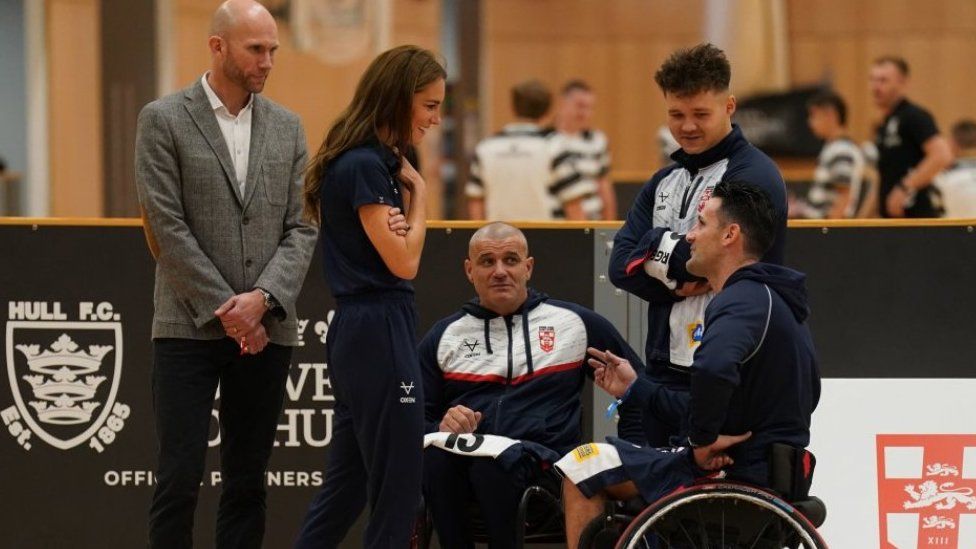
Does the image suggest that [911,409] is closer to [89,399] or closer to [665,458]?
[665,458]

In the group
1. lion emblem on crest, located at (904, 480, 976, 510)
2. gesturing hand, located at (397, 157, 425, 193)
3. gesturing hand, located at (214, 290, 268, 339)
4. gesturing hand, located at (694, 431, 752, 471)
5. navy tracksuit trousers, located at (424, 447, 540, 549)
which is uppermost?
gesturing hand, located at (397, 157, 425, 193)

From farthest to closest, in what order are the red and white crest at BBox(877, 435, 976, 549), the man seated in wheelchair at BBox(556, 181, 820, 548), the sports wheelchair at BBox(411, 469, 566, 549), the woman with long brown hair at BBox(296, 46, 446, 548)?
the red and white crest at BBox(877, 435, 976, 549) < the sports wheelchair at BBox(411, 469, 566, 549) < the woman with long brown hair at BBox(296, 46, 446, 548) < the man seated in wheelchair at BBox(556, 181, 820, 548)

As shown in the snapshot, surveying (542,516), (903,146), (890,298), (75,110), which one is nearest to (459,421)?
(542,516)

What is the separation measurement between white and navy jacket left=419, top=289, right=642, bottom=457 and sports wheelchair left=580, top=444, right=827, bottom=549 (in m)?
0.73

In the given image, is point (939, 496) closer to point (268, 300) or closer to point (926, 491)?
point (926, 491)

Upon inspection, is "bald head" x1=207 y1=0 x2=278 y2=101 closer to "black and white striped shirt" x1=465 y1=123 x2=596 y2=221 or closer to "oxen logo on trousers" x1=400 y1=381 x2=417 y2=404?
"oxen logo on trousers" x1=400 y1=381 x2=417 y2=404

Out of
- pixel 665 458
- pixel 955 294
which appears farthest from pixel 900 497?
pixel 665 458

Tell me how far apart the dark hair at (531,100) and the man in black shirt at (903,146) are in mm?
2189

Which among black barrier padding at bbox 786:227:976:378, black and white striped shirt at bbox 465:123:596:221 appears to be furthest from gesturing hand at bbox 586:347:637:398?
black and white striped shirt at bbox 465:123:596:221

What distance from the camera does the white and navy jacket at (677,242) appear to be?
4.02 m

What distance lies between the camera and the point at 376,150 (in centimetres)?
373

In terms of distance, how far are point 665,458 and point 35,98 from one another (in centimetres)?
1014

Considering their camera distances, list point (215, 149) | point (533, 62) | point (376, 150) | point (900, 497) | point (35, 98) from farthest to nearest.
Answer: point (533, 62) < point (35, 98) < point (900, 497) < point (215, 149) < point (376, 150)

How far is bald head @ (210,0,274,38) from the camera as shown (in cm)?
404
